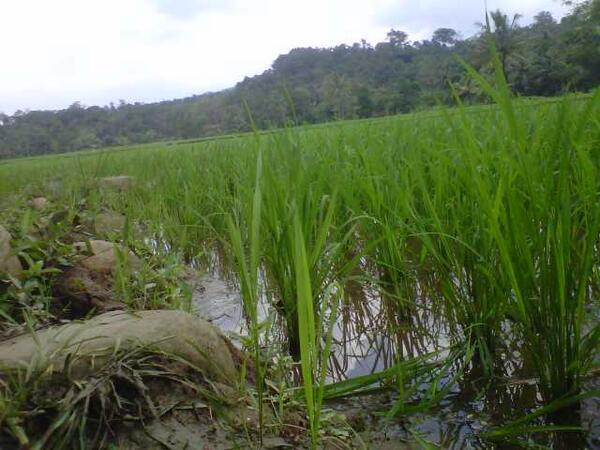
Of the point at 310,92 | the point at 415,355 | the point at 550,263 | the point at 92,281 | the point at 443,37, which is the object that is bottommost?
the point at 415,355

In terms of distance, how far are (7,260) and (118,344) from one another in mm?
767

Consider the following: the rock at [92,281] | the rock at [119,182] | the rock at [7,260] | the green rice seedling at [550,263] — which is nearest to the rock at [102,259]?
the rock at [92,281]

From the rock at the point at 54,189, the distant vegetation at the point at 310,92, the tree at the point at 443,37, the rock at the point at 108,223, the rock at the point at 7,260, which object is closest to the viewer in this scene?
the rock at the point at 7,260

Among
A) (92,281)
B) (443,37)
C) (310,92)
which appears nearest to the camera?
(92,281)

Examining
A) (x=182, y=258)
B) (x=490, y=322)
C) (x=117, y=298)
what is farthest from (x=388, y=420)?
(x=182, y=258)

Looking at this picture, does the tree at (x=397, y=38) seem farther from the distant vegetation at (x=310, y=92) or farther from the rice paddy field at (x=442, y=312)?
the rice paddy field at (x=442, y=312)

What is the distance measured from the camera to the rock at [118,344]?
0.85 m

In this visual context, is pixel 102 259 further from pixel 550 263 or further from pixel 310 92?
pixel 310 92

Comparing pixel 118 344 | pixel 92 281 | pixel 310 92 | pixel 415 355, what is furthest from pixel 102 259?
pixel 310 92

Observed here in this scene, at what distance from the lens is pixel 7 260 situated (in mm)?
1414

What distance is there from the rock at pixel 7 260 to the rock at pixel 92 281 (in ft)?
0.42

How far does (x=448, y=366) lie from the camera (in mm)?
1018

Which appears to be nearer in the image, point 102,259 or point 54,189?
point 102,259

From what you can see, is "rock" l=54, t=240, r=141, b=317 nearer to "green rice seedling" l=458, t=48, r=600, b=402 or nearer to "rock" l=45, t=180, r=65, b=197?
"green rice seedling" l=458, t=48, r=600, b=402
